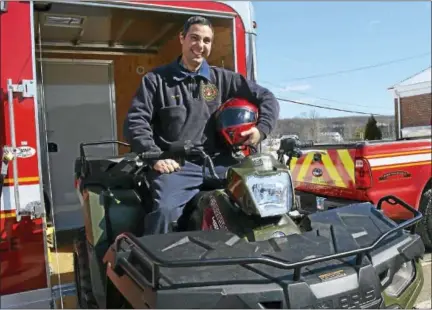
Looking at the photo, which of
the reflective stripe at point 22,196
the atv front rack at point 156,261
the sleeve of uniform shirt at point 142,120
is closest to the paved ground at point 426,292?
the atv front rack at point 156,261

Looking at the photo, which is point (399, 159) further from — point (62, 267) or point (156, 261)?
point (156, 261)

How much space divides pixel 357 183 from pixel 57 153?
4.21 meters

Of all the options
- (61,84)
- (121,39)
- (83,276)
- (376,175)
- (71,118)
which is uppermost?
(121,39)

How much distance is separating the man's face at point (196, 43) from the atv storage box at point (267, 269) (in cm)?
137

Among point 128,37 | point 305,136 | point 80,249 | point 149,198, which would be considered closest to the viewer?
point 149,198

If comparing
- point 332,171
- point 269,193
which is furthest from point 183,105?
point 332,171

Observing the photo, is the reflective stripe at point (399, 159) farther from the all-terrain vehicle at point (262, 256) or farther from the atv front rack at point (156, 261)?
the atv front rack at point (156, 261)

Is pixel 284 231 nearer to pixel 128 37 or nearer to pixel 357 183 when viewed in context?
pixel 357 183

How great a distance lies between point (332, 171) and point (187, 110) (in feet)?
10.6

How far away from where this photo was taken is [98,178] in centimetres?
336

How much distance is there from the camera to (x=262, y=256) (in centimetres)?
179

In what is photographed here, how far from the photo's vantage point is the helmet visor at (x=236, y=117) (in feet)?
8.16

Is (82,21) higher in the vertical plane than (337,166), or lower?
higher

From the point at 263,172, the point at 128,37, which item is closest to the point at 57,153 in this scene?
the point at 128,37
